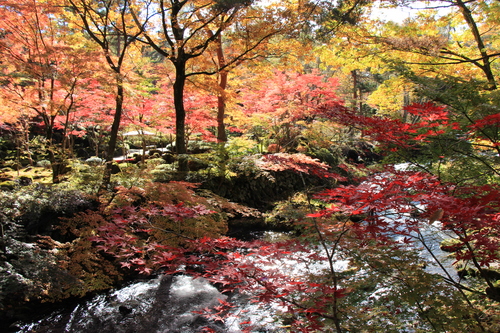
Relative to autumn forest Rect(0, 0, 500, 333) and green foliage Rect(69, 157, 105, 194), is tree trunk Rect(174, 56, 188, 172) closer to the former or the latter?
autumn forest Rect(0, 0, 500, 333)

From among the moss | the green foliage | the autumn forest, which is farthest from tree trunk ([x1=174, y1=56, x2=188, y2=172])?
the moss

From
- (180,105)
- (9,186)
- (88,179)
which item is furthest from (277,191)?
(9,186)

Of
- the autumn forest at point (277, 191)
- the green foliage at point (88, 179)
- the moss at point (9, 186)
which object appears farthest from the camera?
the moss at point (9, 186)

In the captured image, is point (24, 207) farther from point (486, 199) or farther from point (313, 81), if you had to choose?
point (313, 81)

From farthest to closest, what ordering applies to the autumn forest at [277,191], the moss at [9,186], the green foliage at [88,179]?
the moss at [9,186] → the green foliage at [88,179] → the autumn forest at [277,191]

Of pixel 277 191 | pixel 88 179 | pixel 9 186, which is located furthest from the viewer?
pixel 277 191

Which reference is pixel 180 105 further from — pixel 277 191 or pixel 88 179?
pixel 277 191

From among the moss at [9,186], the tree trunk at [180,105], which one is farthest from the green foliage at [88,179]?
the tree trunk at [180,105]

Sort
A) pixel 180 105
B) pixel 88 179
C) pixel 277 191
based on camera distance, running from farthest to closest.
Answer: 1. pixel 277 191
2. pixel 180 105
3. pixel 88 179

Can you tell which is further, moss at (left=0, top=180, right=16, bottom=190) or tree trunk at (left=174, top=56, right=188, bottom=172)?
tree trunk at (left=174, top=56, right=188, bottom=172)

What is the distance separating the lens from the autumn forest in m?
2.12

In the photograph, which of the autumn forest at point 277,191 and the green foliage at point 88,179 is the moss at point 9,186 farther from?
the green foliage at point 88,179

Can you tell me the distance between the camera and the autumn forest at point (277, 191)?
2123mm

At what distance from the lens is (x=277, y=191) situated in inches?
368
